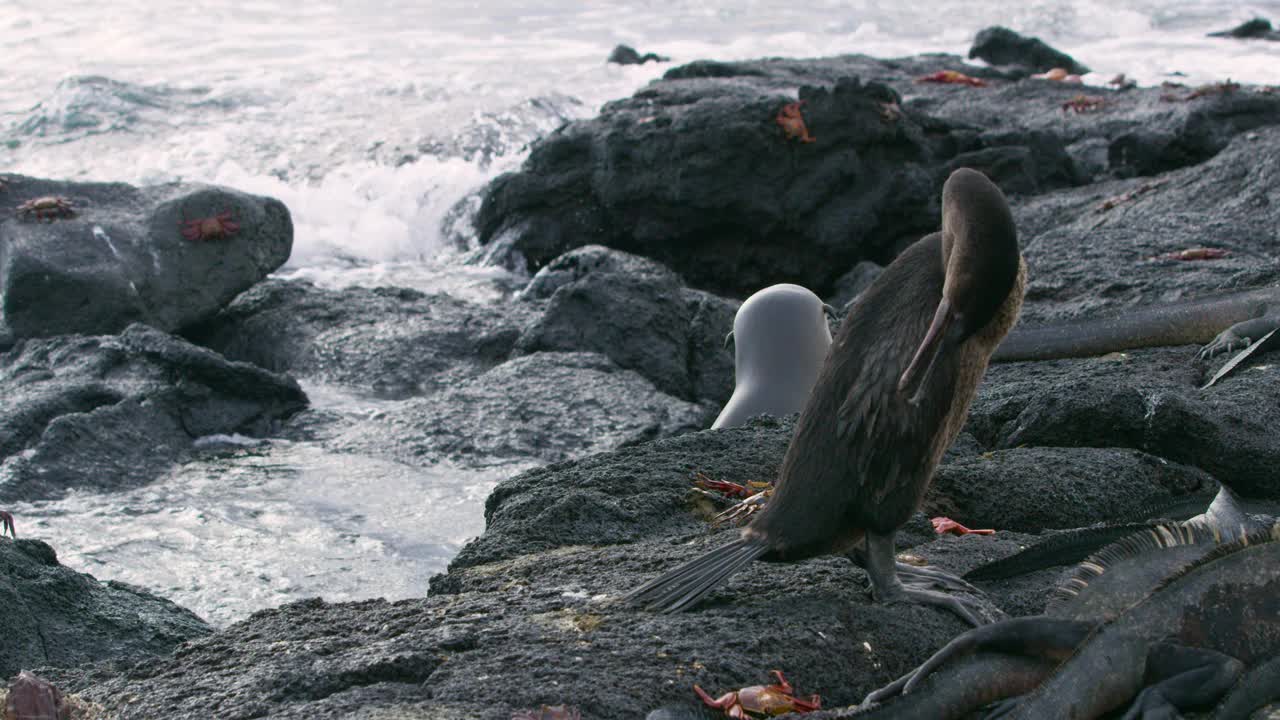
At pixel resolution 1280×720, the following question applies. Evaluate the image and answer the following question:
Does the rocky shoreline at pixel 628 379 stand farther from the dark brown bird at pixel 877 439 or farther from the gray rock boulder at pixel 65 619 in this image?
the dark brown bird at pixel 877 439

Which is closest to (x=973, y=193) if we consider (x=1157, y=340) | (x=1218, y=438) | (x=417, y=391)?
(x=1218, y=438)

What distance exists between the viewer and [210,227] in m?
9.52

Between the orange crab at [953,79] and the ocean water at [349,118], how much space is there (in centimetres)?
592

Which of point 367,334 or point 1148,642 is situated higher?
point 1148,642

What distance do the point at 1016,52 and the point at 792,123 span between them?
A: 12543mm

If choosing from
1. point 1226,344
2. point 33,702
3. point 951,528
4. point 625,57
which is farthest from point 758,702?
point 625,57

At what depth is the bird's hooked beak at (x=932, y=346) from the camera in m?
2.82

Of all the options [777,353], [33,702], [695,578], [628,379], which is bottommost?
[628,379]

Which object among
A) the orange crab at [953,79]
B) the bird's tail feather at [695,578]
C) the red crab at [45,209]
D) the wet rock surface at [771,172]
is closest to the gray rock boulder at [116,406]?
the red crab at [45,209]

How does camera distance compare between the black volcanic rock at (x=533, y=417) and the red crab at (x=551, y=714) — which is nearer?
the red crab at (x=551, y=714)

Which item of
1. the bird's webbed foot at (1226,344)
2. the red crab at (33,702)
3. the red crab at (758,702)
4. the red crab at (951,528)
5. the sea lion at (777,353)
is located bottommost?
the sea lion at (777,353)

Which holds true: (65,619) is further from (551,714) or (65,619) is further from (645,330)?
(645,330)

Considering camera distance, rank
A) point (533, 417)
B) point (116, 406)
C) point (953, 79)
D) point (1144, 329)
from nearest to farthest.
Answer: point (1144, 329) < point (116, 406) < point (533, 417) < point (953, 79)

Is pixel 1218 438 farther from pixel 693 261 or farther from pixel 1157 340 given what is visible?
pixel 693 261
